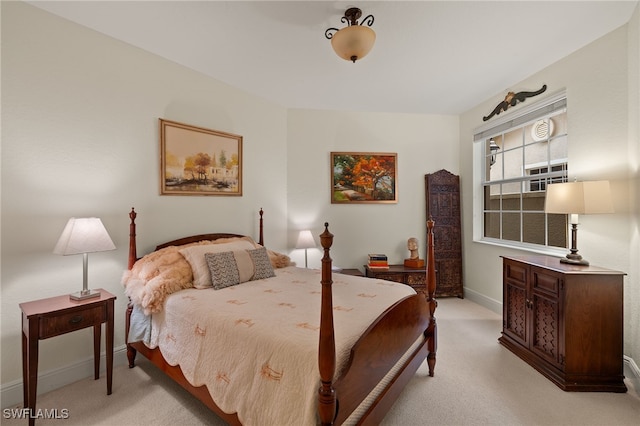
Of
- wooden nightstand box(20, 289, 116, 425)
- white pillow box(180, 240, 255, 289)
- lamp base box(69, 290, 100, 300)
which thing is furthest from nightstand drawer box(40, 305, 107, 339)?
white pillow box(180, 240, 255, 289)

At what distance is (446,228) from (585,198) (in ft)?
7.00

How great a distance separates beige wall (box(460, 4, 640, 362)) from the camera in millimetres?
2256

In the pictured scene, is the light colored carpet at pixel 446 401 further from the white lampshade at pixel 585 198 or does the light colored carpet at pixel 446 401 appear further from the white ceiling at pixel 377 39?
the white ceiling at pixel 377 39

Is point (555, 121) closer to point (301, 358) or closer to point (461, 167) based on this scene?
point (461, 167)

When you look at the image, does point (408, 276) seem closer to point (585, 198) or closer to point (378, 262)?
point (378, 262)

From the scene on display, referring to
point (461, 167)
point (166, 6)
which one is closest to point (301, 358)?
point (166, 6)

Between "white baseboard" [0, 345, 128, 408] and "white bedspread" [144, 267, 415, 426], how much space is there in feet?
2.08

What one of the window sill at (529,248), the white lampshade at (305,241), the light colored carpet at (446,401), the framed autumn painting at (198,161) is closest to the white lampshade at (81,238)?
the framed autumn painting at (198,161)

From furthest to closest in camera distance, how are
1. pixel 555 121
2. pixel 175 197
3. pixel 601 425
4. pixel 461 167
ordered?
pixel 461 167 < pixel 555 121 < pixel 175 197 < pixel 601 425

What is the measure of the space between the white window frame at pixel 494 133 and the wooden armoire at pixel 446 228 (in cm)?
28

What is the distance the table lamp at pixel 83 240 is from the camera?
1940 millimetres

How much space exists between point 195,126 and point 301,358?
2.65m

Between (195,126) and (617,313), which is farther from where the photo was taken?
(195,126)

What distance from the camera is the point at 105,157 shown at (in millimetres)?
2412
